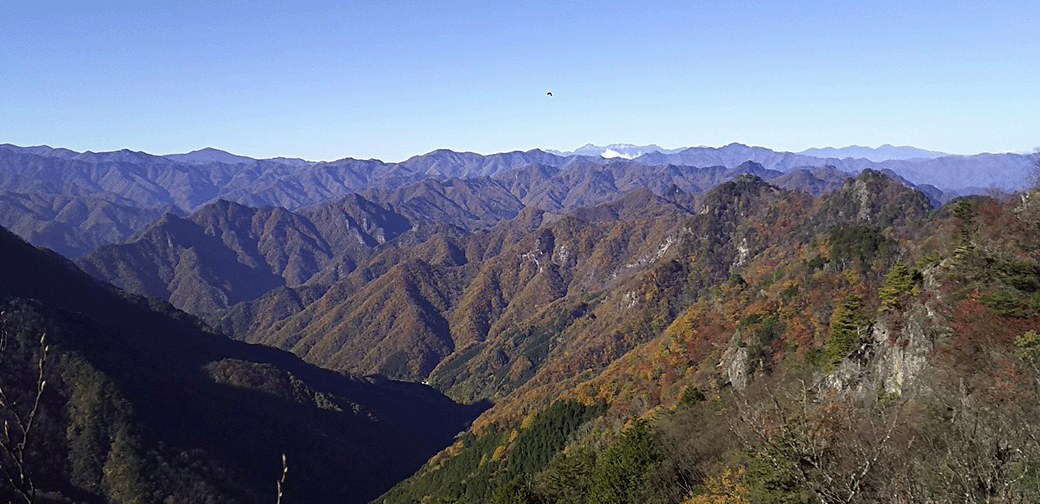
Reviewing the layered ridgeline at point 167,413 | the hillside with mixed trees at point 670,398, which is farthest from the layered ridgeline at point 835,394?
the layered ridgeline at point 167,413

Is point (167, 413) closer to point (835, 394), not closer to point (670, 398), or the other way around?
point (670, 398)

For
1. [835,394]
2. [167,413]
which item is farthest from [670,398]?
[167,413]

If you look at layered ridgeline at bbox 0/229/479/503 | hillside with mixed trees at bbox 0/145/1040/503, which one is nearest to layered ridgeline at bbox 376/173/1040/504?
hillside with mixed trees at bbox 0/145/1040/503

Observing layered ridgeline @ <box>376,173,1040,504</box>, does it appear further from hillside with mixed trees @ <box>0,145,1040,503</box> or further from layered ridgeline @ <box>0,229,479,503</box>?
layered ridgeline @ <box>0,229,479,503</box>

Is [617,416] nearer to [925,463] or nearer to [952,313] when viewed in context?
[952,313]

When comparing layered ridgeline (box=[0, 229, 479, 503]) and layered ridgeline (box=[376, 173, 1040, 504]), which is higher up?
layered ridgeline (box=[376, 173, 1040, 504])

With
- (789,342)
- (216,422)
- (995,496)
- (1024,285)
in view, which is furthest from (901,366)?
(216,422)

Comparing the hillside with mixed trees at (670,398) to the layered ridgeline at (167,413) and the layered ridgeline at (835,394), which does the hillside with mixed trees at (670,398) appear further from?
the layered ridgeline at (167,413)
